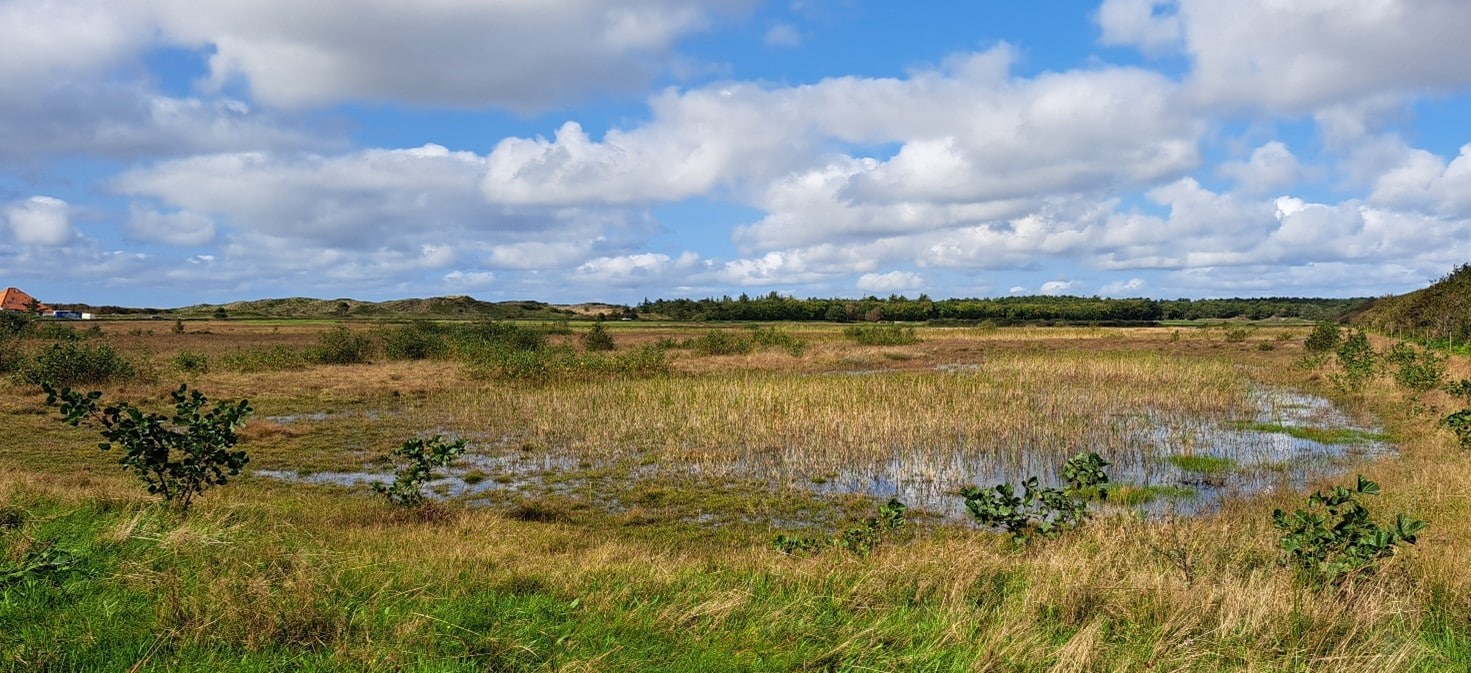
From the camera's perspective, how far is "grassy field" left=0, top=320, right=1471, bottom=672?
178 inches

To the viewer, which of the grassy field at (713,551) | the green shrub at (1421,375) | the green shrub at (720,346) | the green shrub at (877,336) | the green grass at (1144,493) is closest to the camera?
the grassy field at (713,551)

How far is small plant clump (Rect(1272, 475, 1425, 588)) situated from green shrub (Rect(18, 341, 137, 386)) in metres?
29.6

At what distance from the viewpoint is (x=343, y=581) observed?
5395 millimetres

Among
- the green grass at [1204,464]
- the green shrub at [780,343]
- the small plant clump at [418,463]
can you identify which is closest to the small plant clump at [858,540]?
the small plant clump at [418,463]

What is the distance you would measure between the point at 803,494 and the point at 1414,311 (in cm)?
5152

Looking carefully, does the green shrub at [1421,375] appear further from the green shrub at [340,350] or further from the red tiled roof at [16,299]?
the red tiled roof at [16,299]

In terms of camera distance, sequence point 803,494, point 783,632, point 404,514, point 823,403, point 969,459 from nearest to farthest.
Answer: point 783,632
point 404,514
point 803,494
point 969,459
point 823,403

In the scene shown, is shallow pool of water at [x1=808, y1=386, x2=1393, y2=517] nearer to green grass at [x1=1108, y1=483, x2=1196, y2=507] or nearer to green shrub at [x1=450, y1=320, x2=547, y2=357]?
green grass at [x1=1108, y1=483, x2=1196, y2=507]

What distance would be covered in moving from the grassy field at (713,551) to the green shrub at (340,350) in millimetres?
13117

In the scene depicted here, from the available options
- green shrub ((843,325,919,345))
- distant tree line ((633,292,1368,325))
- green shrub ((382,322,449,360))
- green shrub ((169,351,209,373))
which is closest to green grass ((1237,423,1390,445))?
green shrub ((382,322,449,360))

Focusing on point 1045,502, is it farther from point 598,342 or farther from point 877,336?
point 877,336

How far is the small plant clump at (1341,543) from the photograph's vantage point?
227 inches

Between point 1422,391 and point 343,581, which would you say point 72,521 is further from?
point 1422,391

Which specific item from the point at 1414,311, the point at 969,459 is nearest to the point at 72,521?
the point at 969,459
